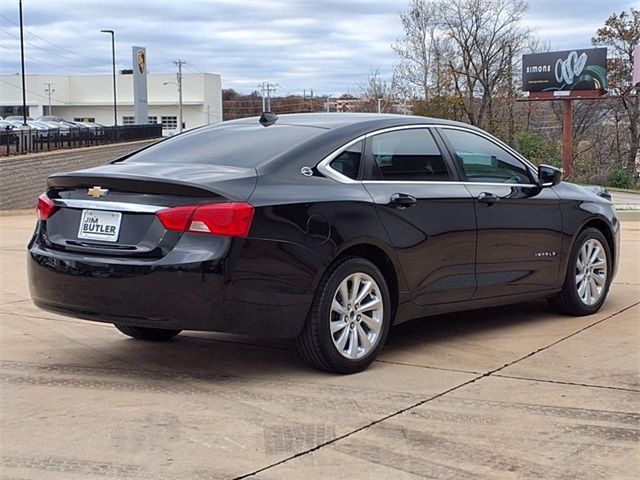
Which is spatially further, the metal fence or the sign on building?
the sign on building

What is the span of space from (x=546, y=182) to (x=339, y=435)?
11.3 feet

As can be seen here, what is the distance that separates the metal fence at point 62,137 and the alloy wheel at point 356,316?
30.0 meters

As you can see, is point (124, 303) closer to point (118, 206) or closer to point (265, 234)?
point (118, 206)

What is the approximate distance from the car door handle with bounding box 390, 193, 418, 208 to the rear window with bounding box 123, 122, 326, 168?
0.63 metres

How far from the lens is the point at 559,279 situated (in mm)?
7078

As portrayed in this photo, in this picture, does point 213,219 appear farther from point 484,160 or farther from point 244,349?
point 484,160

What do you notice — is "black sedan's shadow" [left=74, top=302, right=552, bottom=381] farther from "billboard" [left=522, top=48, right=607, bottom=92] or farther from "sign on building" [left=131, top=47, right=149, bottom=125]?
"sign on building" [left=131, top=47, right=149, bottom=125]

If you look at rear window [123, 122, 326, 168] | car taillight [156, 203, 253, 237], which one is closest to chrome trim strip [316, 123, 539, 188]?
rear window [123, 122, 326, 168]

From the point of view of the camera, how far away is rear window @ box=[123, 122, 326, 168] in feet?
18.2

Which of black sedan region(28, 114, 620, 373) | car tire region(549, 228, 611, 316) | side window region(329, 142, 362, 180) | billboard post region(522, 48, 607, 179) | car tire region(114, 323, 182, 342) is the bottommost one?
car tire region(114, 323, 182, 342)

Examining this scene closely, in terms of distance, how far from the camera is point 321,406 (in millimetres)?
4781

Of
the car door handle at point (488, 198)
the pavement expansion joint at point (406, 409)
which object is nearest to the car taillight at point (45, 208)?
the pavement expansion joint at point (406, 409)

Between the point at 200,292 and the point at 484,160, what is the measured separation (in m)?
2.68

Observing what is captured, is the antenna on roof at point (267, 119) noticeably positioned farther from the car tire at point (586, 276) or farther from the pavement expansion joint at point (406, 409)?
the car tire at point (586, 276)
